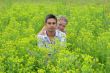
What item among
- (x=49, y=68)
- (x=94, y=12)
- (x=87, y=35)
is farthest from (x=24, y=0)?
(x=49, y=68)

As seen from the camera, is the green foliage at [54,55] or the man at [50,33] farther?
the man at [50,33]

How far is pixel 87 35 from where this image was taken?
722cm

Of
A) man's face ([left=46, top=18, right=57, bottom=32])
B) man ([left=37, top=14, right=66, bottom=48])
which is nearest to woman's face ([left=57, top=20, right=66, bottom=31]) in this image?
man ([left=37, top=14, right=66, bottom=48])

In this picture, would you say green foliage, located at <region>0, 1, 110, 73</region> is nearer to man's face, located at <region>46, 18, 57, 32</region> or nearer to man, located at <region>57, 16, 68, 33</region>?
man, located at <region>57, 16, 68, 33</region>

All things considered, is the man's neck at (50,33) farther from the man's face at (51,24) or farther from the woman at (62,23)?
the woman at (62,23)

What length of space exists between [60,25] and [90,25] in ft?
2.45

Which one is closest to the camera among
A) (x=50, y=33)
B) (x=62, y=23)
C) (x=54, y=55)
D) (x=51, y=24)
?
(x=54, y=55)

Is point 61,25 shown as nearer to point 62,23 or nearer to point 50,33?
point 62,23

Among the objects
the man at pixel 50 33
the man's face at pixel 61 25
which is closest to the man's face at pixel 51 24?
the man at pixel 50 33

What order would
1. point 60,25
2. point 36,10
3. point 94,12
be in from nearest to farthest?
1. point 60,25
2. point 94,12
3. point 36,10

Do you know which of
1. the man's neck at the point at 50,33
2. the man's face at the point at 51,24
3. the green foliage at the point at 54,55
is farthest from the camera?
the man's neck at the point at 50,33

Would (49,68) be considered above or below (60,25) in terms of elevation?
below

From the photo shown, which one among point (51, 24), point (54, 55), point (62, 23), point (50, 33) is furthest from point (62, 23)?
point (54, 55)

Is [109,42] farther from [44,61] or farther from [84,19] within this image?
[84,19]
